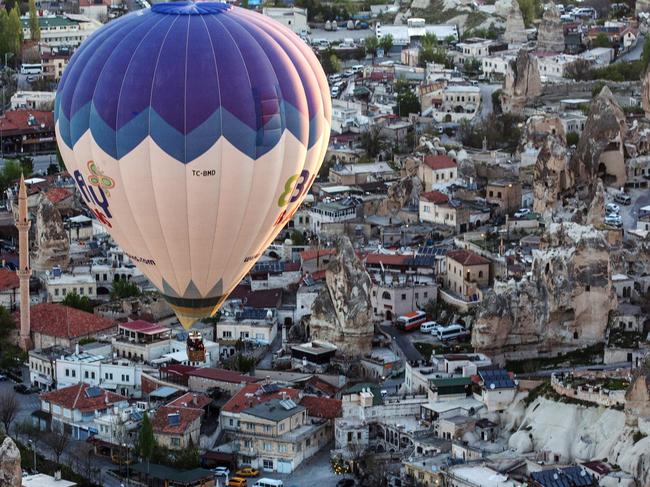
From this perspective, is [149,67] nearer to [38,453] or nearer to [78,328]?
[38,453]

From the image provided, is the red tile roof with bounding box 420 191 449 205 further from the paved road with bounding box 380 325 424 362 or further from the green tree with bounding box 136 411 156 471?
the green tree with bounding box 136 411 156 471

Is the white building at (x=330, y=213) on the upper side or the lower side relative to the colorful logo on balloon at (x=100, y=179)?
lower

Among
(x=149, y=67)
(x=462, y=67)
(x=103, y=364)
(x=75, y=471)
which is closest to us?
(x=149, y=67)

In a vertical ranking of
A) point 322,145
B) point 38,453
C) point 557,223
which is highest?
point 322,145

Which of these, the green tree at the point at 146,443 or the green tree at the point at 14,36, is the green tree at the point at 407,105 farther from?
the green tree at the point at 146,443

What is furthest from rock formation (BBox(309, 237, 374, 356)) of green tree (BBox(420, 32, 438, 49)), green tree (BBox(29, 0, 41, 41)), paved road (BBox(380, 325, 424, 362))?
green tree (BBox(29, 0, 41, 41))

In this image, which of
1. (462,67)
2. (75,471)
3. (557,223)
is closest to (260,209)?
(75,471)

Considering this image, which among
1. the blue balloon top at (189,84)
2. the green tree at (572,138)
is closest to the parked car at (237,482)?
the blue balloon top at (189,84)
